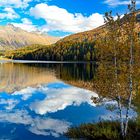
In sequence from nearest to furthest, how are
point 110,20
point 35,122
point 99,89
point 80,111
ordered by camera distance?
point 110,20
point 99,89
point 35,122
point 80,111

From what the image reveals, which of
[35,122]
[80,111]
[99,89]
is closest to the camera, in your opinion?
[99,89]

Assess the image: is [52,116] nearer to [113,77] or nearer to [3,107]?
[3,107]

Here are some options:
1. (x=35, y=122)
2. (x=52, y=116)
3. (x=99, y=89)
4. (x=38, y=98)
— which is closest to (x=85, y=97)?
(x=38, y=98)

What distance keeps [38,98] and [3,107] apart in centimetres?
1135

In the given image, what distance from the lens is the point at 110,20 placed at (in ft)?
91.4

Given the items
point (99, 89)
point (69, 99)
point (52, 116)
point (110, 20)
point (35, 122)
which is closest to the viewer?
point (110, 20)

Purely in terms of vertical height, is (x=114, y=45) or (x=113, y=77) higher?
(x=114, y=45)

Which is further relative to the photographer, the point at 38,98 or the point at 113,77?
the point at 38,98

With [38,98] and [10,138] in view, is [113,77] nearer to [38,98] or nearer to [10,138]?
[10,138]

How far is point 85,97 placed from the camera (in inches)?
2341

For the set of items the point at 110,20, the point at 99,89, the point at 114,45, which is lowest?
the point at 99,89

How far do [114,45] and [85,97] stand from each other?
32.3 metres

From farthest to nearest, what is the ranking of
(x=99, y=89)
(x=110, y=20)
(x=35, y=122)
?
(x=35, y=122)
(x=99, y=89)
(x=110, y=20)

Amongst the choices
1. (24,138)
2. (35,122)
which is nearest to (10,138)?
(24,138)
